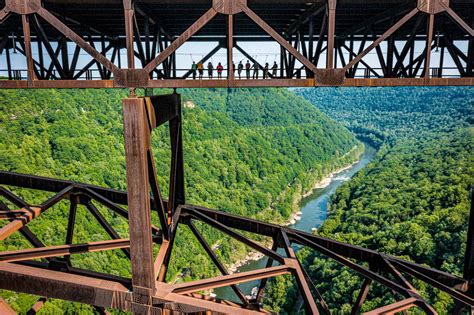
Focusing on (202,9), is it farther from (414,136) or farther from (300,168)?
(414,136)

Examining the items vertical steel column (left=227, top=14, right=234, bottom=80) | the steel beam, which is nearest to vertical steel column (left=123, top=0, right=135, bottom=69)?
vertical steel column (left=227, top=14, right=234, bottom=80)

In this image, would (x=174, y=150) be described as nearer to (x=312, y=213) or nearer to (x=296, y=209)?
(x=312, y=213)

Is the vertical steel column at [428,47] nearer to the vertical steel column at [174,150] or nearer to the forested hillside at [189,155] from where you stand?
the vertical steel column at [174,150]

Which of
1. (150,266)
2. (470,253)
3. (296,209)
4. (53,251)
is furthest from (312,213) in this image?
(150,266)

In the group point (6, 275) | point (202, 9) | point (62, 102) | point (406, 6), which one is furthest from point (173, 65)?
point (62, 102)

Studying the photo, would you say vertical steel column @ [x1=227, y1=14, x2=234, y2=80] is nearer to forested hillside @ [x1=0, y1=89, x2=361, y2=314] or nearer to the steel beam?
the steel beam

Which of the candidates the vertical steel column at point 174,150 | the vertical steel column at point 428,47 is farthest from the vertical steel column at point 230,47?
the vertical steel column at point 428,47
